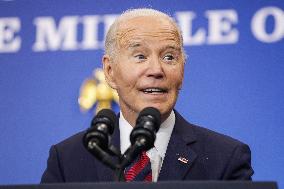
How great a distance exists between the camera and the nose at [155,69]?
2.12m

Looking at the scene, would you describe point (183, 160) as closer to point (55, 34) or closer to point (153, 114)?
point (153, 114)

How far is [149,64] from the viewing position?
2.13 m

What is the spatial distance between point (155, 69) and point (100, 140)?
0.48m

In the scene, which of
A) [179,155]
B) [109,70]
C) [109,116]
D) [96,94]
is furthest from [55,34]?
[109,116]

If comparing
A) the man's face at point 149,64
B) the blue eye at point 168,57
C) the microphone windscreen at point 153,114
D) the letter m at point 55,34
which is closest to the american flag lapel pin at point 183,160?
the man's face at point 149,64

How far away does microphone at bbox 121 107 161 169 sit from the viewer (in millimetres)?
1655

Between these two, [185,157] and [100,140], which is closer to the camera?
[100,140]

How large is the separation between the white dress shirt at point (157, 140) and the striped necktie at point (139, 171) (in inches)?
1.5

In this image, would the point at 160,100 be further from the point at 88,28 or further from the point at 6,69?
the point at 6,69

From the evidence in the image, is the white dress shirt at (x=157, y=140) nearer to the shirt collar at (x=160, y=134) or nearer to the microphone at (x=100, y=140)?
the shirt collar at (x=160, y=134)

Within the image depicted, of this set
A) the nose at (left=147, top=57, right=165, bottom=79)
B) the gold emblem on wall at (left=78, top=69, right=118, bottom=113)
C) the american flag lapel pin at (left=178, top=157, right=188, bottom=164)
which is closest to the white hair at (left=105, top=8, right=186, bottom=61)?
the nose at (left=147, top=57, right=165, bottom=79)

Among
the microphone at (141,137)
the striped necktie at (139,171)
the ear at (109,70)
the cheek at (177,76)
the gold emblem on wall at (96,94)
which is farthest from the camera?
the gold emblem on wall at (96,94)

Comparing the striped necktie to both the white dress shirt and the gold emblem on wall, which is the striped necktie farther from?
the gold emblem on wall

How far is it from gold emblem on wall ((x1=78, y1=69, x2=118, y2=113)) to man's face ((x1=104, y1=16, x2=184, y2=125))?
0.88 meters
